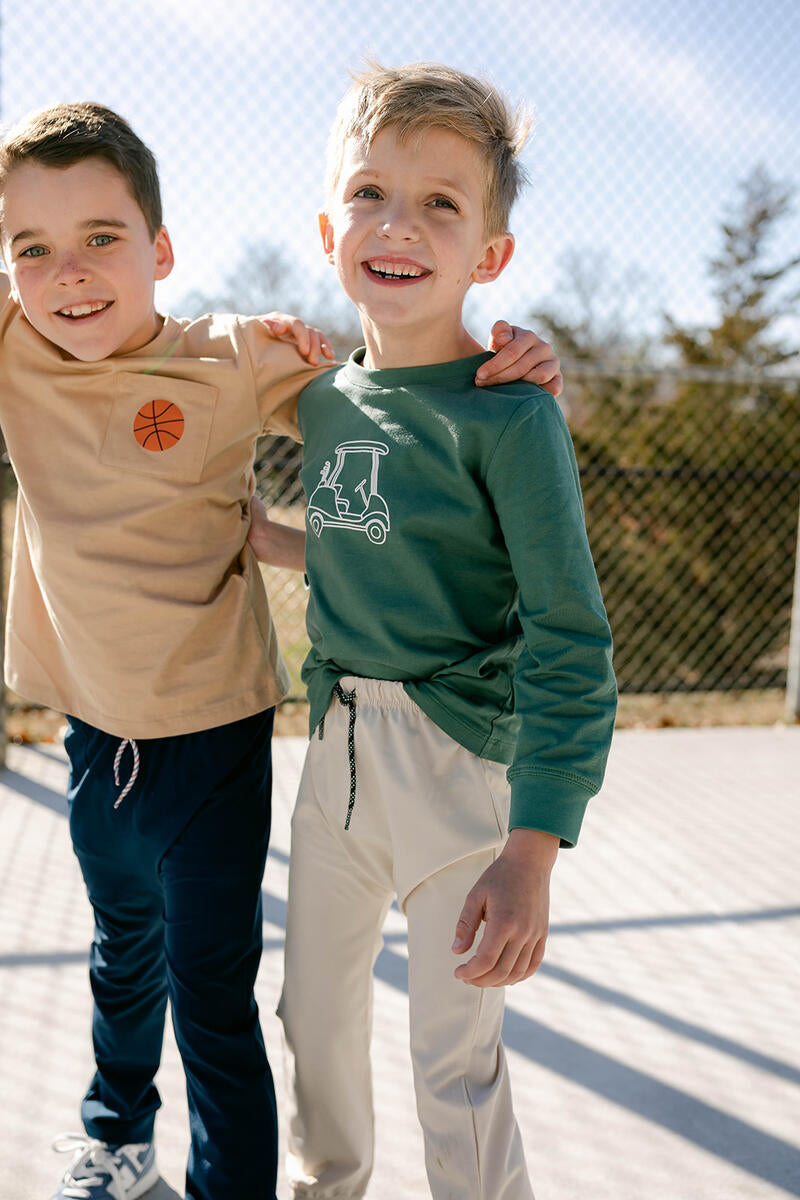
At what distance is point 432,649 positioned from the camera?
1.29m

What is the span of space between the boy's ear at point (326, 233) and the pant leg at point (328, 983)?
0.63 metres

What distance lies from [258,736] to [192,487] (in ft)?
1.22

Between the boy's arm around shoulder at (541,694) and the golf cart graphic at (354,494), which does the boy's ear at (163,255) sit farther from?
the boy's arm around shoulder at (541,694)

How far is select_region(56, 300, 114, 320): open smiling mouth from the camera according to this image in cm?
137

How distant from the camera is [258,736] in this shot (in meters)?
1.52

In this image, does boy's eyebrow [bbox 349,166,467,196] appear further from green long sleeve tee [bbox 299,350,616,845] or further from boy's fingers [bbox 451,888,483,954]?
boy's fingers [bbox 451,888,483,954]

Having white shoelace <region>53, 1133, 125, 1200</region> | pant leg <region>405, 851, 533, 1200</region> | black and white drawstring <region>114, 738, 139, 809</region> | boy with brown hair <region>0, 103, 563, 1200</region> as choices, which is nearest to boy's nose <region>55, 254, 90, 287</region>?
boy with brown hair <region>0, 103, 563, 1200</region>

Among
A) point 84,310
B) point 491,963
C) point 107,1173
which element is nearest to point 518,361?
point 84,310

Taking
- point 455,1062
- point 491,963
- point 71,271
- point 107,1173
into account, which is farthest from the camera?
point 107,1173

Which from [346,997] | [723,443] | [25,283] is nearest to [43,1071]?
[346,997]

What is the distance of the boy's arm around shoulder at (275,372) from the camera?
4.98ft

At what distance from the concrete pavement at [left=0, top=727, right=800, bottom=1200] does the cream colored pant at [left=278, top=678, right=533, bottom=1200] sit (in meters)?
0.34

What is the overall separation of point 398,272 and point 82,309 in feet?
1.40

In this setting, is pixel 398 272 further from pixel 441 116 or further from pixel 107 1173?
pixel 107 1173
